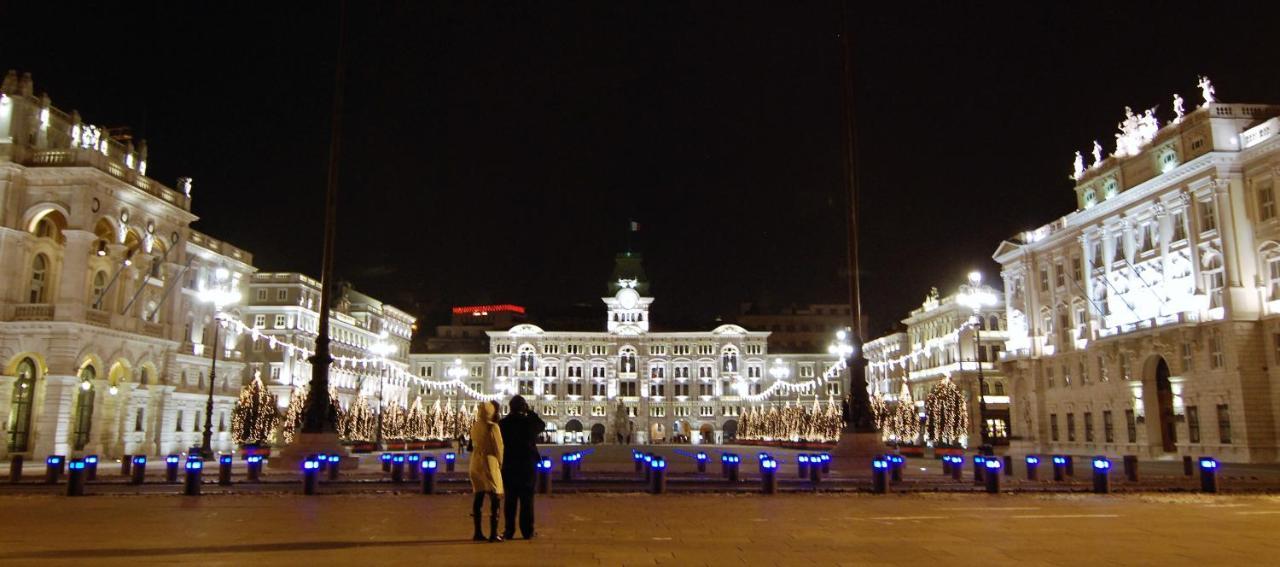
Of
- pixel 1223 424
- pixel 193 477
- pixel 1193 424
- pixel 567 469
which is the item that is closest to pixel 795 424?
pixel 1193 424

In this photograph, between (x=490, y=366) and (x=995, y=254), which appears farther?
(x=490, y=366)

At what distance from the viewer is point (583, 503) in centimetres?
1841

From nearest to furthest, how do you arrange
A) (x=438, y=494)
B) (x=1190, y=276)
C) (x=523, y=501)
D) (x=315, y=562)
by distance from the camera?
1. (x=315, y=562)
2. (x=523, y=501)
3. (x=438, y=494)
4. (x=1190, y=276)

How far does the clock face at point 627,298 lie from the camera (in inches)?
5408

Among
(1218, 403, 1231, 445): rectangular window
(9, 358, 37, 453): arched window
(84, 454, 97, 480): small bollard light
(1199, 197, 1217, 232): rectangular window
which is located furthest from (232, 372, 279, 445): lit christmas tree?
(1199, 197, 1217, 232): rectangular window

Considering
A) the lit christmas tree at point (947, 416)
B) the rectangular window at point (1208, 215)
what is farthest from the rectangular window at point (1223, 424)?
the lit christmas tree at point (947, 416)

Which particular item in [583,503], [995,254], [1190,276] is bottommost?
[583,503]

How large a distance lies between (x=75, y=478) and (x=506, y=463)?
13.2 metres

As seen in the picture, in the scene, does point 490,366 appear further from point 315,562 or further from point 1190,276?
point 315,562

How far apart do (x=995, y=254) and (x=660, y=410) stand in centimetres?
7408

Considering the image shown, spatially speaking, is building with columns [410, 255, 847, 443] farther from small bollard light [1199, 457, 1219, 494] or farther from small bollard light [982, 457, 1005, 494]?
small bollard light [982, 457, 1005, 494]

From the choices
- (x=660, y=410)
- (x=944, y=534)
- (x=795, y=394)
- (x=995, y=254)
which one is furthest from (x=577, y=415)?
(x=944, y=534)

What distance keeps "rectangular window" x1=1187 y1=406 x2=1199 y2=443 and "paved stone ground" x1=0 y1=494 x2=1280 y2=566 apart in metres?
28.4

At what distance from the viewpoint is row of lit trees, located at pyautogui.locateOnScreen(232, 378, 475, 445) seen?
56656 millimetres
